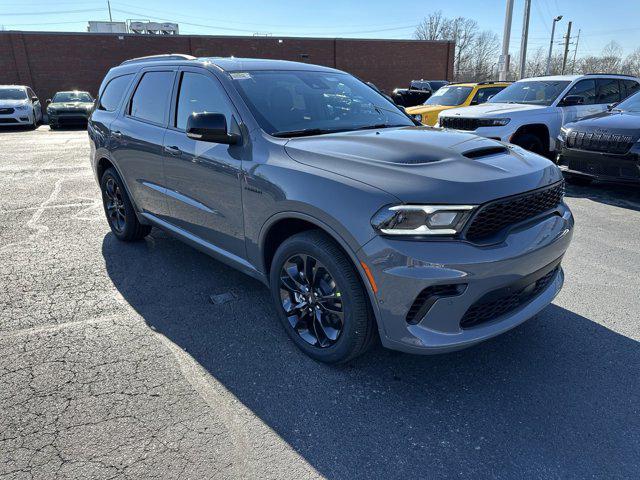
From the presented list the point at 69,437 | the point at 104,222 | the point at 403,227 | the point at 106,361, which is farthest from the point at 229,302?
the point at 104,222

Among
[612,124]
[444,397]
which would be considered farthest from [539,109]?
[444,397]

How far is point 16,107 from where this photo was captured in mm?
17484

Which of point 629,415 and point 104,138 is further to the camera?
point 104,138

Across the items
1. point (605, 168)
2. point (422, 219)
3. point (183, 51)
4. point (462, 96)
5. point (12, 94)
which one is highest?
point (183, 51)

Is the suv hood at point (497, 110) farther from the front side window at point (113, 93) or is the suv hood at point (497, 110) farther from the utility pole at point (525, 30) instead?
the utility pole at point (525, 30)

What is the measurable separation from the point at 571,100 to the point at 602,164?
2.42 m

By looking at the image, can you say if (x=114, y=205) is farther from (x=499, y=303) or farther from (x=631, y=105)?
(x=631, y=105)

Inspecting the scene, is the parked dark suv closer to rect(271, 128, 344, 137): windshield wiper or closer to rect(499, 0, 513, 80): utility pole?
rect(271, 128, 344, 137): windshield wiper

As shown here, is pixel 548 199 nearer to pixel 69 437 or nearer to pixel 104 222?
pixel 69 437

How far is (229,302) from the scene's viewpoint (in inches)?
147

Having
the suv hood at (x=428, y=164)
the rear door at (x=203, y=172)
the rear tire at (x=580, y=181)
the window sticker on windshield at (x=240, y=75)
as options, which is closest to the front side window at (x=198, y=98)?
the rear door at (x=203, y=172)

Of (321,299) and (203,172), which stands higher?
(203,172)

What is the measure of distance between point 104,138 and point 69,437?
11.3 feet

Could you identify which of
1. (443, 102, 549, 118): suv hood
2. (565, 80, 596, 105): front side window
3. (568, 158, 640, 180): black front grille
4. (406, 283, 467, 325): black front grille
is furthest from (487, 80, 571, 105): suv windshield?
(406, 283, 467, 325): black front grille
